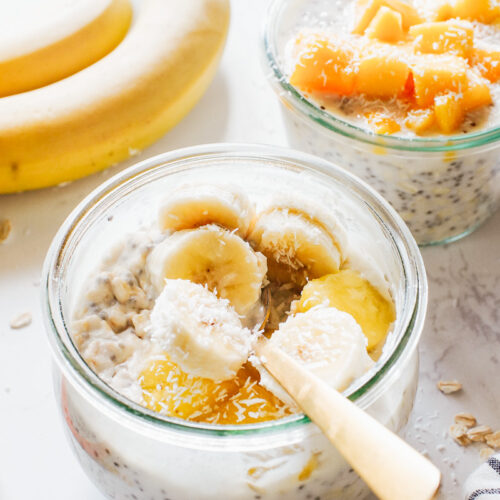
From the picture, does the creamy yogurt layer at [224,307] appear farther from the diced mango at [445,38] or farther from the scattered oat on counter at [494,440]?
the diced mango at [445,38]

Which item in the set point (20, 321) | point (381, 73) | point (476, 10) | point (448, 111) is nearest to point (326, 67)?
point (381, 73)

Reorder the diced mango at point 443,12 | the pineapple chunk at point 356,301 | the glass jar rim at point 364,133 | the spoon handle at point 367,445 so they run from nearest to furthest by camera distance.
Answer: the spoon handle at point 367,445 → the pineapple chunk at point 356,301 → the glass jar rim at point 364,133 → the diced mango at point 443,12

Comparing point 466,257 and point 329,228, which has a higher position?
point 329,228

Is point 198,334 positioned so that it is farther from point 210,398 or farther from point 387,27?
→ point 387,27

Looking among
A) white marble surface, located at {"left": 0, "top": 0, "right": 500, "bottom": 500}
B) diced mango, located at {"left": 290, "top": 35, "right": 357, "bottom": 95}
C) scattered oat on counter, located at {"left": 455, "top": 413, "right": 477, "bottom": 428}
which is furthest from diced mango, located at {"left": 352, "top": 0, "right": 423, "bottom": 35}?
scattered oat on counter, located at {"left": 455, "top": 413, "right": 477, "bottom": 428}

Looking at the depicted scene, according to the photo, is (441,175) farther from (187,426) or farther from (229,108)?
(187,426)

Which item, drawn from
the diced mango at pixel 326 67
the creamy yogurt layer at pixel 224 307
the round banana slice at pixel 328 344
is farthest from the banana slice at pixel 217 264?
the diced mango at pixel 326 67

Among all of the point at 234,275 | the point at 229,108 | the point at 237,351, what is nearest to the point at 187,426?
the point at 237,351

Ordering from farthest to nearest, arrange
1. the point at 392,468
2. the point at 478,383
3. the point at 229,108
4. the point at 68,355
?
1. the point at 229,108
2. the point at 478,383
3. the point at 68,355
4. the point at 392,468
